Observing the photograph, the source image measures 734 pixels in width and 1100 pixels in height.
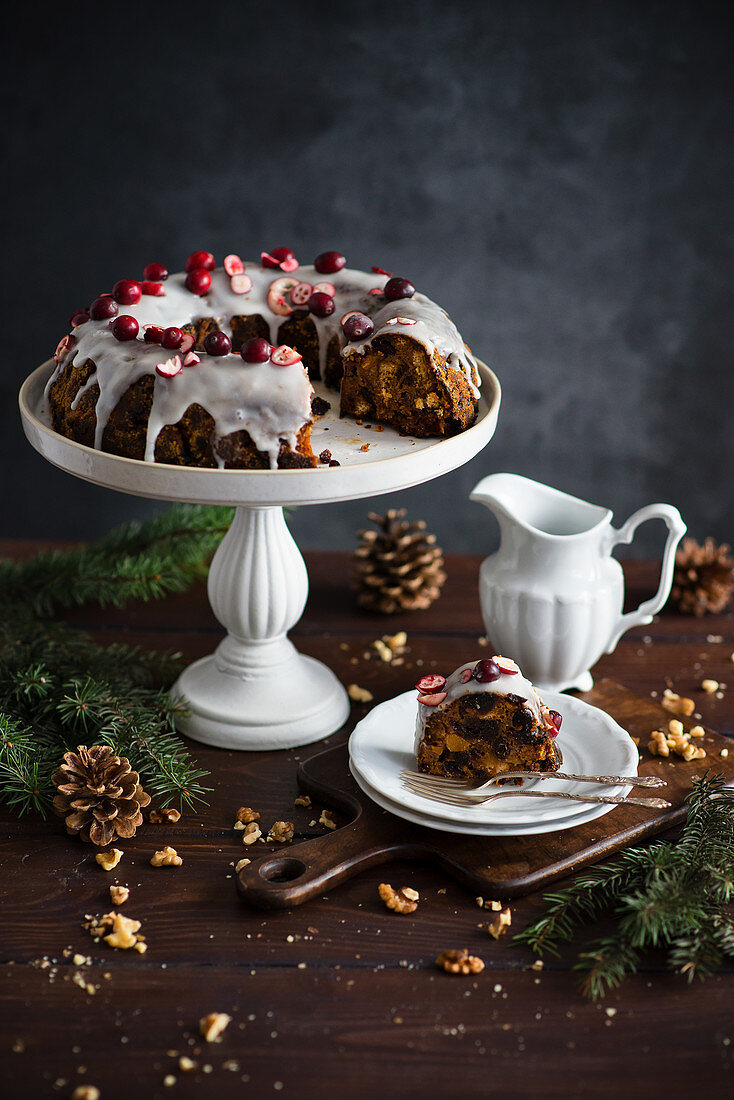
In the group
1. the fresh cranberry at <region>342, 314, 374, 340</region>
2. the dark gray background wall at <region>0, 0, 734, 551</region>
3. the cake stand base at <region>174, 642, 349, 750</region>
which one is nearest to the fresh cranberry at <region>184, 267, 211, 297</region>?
the fresh cranberry at <region>342, 314, 374, 340</region>

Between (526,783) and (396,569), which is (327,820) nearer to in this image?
(526,783)

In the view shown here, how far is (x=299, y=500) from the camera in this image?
1315mm

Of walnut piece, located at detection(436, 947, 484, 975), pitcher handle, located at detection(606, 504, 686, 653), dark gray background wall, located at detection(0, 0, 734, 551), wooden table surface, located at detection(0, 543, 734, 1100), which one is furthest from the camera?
dark gray background wall, located at detection(0, 0, 734, 551)

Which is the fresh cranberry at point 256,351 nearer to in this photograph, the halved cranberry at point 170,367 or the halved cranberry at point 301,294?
the halved cranberry at point 170,367

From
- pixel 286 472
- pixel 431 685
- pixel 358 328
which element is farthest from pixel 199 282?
pixel 431 685

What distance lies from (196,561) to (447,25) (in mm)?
1601

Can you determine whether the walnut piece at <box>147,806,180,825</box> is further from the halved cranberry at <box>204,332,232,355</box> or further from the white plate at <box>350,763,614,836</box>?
the halved cranberry at <box>204,332,232,355</box>

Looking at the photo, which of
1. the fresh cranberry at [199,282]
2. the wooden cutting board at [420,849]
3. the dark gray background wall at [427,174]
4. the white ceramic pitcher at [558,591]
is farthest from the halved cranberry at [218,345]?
the dark gray background wall at [427,174]

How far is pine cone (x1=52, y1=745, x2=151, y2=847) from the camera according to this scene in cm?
129

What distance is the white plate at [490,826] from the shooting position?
1.22 meters

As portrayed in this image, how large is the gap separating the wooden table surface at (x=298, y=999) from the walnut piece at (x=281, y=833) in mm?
28

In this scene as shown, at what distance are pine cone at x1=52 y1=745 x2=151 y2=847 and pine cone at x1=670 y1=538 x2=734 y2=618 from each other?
110 centimetres

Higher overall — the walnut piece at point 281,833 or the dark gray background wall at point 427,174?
the dark gray background wall at point 427,174

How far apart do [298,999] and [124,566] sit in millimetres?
976
